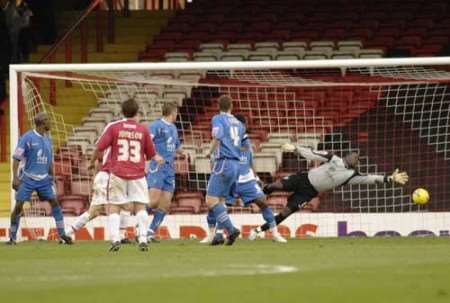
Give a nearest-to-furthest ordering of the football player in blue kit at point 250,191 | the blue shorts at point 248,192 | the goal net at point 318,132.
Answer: the football player in blue kit at point 250,191 < the blue shorts at point 248,192 < the goal net at point 318,132

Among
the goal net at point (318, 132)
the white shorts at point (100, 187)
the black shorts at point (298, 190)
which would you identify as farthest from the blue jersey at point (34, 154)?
the black shorts at point (298, 190)

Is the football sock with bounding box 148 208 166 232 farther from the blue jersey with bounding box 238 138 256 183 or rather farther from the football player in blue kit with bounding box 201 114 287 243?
the blue jersey with bounding box 238 138 256 183

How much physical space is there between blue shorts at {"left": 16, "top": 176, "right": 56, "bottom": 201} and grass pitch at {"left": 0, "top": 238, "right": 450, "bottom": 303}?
3.80 metres

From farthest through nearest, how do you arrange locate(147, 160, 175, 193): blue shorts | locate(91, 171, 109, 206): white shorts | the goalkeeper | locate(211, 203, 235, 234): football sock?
1. the goalkeeper
2. locate(147, 160, 175, 193): blue shorts
3. locate(91, 171, 109, 206): white shorts
4. locate(211, 203, 235, 234): football sock

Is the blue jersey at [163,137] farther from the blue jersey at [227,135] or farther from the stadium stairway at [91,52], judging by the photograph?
the stadium stairway at [91,52]

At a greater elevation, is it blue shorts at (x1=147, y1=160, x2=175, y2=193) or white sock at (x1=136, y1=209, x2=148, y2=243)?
blue shorts at (x1=147, y1=160, x2=175, y2=193)

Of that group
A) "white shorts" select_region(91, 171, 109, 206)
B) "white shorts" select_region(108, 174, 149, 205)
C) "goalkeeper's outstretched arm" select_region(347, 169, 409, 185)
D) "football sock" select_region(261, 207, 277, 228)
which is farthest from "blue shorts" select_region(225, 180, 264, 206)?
"white shorts" select_region(108, 174, 149, 205)

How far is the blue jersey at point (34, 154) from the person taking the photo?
18.2 meters

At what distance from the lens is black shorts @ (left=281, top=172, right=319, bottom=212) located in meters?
19.0

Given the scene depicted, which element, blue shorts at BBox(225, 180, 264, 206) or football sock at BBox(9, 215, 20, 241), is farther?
football sock at BBox(9, 215, 20, 241)

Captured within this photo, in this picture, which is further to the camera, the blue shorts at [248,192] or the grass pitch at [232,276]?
the blue shorts at [248,192]

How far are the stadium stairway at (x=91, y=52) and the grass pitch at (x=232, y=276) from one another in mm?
10531

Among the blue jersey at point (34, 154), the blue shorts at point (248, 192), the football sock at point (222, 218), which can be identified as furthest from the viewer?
the blue shorts at point (248, 192)

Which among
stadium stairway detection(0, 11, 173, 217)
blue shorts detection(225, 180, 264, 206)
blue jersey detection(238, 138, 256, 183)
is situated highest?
stadium stairway detection(0, 11, 173, 217)
